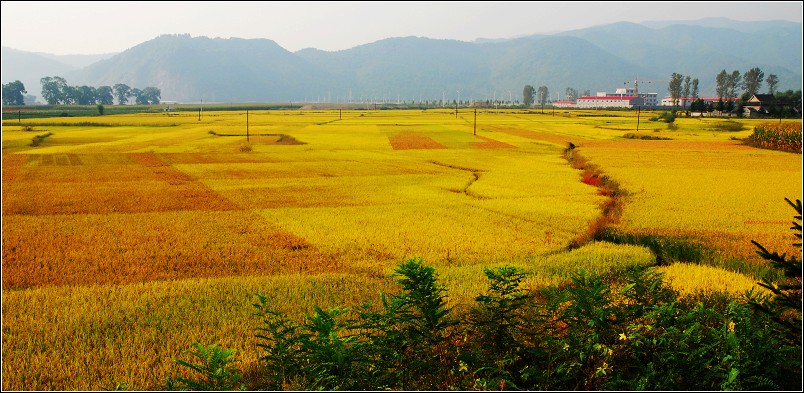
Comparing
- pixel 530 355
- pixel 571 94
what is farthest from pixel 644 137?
pixel 571 94

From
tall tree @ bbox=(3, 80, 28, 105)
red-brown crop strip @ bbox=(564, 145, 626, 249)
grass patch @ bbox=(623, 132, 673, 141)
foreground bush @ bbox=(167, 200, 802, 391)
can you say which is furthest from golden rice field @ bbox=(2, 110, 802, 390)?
grass patch @ bbox=(623, 132, 673, 141)

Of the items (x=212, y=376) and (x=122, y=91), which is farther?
(x=122, y=91)

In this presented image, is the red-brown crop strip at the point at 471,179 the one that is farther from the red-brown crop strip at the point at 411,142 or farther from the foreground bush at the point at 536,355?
the foreground bush at the point at 536,355

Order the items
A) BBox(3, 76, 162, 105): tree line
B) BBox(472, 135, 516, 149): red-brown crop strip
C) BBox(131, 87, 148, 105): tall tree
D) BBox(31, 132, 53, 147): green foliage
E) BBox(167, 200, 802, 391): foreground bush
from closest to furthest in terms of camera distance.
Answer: BBox(167, 200, 802, 391): foreground bush, BBox(31, 132, 53, 147): green foliage, BBox(472, 135, 516, 149): red-brown crop strip, BBox(3, 76, 162, 105): tree line, BBox(131, 87, 148, 105): tall tree

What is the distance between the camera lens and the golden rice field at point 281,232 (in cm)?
884

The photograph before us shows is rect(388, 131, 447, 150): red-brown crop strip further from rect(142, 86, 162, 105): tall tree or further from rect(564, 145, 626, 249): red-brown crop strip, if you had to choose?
rect(142, 86, 162, 105): tall tree

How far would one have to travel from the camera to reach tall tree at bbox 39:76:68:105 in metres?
49.8

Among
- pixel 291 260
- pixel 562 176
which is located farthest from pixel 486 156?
pixel 291 260

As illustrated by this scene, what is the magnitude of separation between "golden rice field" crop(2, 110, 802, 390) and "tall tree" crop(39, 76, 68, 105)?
11586mm

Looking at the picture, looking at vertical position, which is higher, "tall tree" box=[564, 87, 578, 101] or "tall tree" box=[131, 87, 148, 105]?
"tall tree" box=[564, 87, 578, 101]

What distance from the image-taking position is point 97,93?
2530 inches

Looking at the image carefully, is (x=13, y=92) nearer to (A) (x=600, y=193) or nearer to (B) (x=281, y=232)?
(B) (x=281, y=232)

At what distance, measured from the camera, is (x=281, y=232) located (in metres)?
16.8

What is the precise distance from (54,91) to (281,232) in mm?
48573
